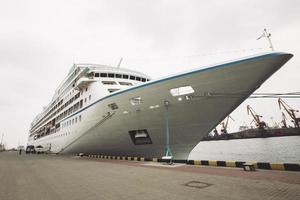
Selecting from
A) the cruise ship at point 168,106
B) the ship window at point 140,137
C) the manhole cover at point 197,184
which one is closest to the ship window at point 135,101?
the cruise ship at point 168,106

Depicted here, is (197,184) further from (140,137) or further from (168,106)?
(140,137)

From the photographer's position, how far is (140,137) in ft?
41.8

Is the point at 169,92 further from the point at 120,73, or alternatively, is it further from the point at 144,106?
the point at 120,73

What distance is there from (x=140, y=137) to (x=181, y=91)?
4386mm

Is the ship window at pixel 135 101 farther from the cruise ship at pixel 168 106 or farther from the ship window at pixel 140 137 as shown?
the ship window at pixel 140 137

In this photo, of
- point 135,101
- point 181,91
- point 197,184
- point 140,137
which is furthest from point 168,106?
point 197,184

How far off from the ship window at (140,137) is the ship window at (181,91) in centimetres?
330

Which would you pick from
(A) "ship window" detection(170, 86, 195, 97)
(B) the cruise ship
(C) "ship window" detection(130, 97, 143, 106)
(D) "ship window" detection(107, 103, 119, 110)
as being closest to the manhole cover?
(B) the cruise ship

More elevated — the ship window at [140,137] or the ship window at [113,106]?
the ship window at [113,106]

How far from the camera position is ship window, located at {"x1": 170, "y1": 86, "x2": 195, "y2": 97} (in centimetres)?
1016

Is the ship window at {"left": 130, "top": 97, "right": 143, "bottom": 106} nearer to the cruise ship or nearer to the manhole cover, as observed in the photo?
the cruise ship

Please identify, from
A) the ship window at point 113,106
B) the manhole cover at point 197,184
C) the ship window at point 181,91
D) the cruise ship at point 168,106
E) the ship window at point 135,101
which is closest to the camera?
the manhole cover at point 197,184

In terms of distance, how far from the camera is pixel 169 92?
10.5 m

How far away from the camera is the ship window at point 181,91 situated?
33.3 ft
